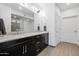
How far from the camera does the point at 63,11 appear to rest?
208 inches

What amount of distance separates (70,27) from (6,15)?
383 centimetres

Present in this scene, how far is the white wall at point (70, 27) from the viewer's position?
447cm

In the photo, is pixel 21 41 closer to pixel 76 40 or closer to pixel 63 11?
pixel 76 40

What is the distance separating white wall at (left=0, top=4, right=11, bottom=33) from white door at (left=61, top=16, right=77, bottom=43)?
3665mm

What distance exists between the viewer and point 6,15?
2184 mm

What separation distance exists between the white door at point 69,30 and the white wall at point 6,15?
12.0ft

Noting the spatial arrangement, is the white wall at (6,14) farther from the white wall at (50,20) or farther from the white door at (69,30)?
the white door at (69,30)

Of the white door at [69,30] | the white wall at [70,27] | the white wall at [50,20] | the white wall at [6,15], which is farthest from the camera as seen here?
the white door at [69,30]

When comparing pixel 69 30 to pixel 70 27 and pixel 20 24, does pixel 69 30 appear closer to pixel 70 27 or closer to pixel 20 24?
pixel 70 27

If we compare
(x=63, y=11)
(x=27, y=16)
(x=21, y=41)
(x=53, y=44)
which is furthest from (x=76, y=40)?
(x=21, y=41)

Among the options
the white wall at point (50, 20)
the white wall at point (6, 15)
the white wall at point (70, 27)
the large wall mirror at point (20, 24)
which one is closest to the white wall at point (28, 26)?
the large wall mirror at point (20, 24)

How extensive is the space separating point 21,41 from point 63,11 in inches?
169

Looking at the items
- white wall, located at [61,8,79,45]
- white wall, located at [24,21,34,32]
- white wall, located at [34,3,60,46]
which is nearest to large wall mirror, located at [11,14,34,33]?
white wall, located at [24,21,34,32]

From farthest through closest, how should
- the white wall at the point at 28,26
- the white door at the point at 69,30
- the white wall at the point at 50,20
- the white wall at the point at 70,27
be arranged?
1. the white door at the point at 69,30
2. the white wall at the point at 70,27
3. the white wall at the point at 50,20
4. the white wall at the point at 28,26
